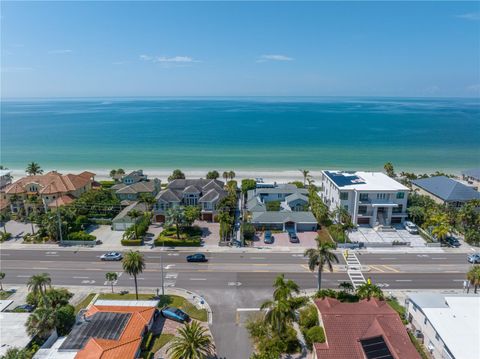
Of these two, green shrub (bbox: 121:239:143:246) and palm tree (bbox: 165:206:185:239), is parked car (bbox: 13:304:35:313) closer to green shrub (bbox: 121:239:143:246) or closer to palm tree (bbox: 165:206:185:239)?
green shrub (bbox: 121:239:143:246)

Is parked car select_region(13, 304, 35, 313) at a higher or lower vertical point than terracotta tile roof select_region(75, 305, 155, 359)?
lower

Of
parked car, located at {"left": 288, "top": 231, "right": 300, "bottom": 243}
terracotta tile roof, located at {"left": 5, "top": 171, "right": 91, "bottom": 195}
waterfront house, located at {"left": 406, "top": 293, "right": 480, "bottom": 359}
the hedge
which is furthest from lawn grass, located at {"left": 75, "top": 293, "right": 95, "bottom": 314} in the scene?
waterfront house, located at {"left": 406, "top": 293, "right": 480, "bottom": 359}

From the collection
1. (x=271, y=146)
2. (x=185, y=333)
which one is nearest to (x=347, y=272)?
(x=185, y=333)

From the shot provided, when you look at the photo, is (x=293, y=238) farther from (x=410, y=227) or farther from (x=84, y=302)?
(x=84, y=302)

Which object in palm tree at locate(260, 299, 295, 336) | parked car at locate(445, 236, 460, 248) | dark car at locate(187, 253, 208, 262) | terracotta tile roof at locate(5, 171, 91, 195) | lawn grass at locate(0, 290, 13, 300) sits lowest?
lawn grass at locate(0, 290, 13, 300)

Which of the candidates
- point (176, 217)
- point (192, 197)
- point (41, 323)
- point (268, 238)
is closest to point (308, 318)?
point (268, 238)
